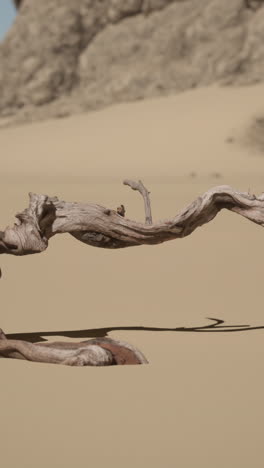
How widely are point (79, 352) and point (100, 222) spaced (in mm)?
1393

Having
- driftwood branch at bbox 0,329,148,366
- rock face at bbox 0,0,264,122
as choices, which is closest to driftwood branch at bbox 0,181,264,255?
driftwood branch at bbox 0,329,148,366

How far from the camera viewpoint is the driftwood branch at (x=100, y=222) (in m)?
7.41

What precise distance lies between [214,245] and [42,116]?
28.0 meters

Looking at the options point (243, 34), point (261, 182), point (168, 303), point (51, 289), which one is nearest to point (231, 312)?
point (168, 303)

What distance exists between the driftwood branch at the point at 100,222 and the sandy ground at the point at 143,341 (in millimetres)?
763

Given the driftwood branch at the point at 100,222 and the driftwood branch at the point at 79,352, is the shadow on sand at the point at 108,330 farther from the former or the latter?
the driftwood branch at the point at 79,352

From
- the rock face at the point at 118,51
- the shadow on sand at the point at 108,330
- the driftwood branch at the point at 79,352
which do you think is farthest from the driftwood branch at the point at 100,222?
the rock face at the point at 118,51

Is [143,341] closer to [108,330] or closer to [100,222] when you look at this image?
[108,330]

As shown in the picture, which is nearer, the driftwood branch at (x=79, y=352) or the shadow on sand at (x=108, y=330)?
the driftwood branch at (x=79, y=352)

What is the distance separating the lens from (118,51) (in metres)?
49.8

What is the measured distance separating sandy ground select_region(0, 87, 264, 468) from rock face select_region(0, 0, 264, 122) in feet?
63.6

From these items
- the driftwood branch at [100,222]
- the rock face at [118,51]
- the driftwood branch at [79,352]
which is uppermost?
the rock face at [118,51]

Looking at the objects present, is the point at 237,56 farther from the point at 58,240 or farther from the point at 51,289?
the point at 51,289

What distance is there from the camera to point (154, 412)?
17.4 feet
